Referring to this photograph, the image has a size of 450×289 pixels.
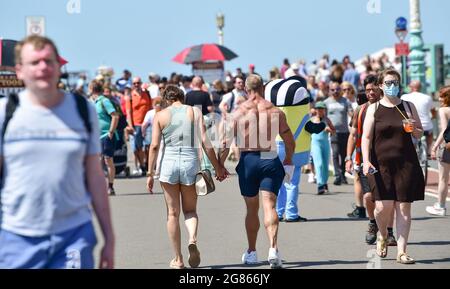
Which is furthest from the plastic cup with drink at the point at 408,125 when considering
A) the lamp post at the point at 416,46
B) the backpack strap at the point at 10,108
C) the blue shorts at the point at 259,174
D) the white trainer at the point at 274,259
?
the lamp post at the point at 416,46

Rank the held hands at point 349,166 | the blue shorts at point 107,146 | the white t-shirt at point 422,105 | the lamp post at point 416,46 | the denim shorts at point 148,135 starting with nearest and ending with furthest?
the held hands at point 349,166
the blue shorts at point 107,146
the white t-shirt at point 422,105
the denim shorts at point 148,135
the lamp post at point 416,46

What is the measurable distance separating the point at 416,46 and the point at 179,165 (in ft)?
53.1

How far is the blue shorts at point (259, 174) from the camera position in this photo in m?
10.6

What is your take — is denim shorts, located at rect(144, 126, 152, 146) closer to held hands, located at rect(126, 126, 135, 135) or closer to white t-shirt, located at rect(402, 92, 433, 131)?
held hands, located at rect(126, 126, 135, 135)

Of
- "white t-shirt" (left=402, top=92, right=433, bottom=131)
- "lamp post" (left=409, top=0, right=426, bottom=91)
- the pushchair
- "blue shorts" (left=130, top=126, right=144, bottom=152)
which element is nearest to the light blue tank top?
"white t-shirt" (left=402, top=92, right=433, bottom=131)

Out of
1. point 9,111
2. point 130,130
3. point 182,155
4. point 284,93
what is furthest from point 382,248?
point 130,130

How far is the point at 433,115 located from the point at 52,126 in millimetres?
16135

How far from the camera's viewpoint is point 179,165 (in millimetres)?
10578

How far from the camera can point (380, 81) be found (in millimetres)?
11016

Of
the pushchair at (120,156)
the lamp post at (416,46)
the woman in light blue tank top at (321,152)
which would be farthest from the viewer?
the lamp post at (416,46)

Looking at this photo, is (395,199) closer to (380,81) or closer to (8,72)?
(380,81)

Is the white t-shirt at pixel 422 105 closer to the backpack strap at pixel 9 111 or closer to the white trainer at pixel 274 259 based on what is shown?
the white trainer at pixel 274 259

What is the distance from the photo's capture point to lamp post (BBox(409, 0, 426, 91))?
2519 cm
